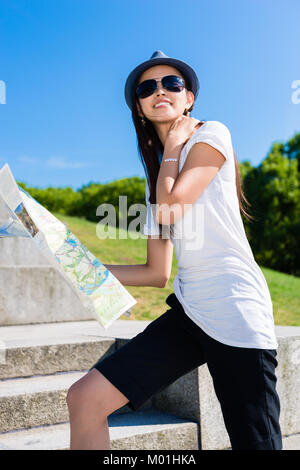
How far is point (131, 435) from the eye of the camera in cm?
304

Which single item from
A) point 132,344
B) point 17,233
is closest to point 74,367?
point 132,344

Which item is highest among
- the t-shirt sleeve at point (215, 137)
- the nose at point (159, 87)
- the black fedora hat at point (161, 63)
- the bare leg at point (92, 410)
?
the black fedora hat at point (161, 63)

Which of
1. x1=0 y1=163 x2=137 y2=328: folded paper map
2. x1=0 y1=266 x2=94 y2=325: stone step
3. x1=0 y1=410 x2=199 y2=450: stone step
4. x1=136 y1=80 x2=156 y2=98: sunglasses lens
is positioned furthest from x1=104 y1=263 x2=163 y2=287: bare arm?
x1=0 y1=266 x2=94 y2=325: stone step

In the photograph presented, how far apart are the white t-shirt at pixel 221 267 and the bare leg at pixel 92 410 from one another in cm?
44

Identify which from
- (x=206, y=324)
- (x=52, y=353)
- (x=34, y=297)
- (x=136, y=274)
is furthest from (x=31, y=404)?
(x=34, y=297)

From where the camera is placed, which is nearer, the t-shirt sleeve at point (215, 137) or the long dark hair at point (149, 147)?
the t-shirt sleeve at point (215, 137)

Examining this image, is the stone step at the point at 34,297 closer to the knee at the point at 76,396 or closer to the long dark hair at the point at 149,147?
the long dark hair at the point at 149,147

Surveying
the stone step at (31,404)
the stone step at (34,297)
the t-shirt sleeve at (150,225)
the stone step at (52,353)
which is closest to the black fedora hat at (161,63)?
the t-shirt sleeve at (150,225)

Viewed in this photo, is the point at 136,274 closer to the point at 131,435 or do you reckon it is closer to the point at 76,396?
the point at 76,396

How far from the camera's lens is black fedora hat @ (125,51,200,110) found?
7.50 ft

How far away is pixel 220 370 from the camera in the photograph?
1.78 m

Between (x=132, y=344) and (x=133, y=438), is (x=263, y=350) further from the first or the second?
(x=133, y=438)

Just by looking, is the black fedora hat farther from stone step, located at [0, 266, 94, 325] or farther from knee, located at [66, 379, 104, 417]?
stone step, located at [0, 266, 94, 325]

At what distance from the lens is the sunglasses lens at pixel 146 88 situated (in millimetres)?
2236
